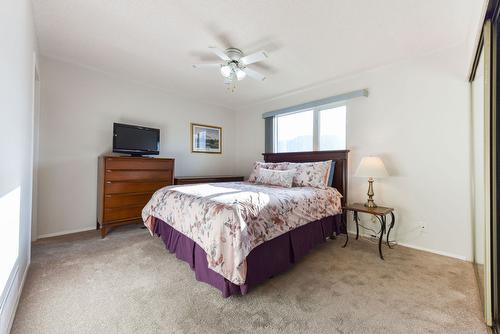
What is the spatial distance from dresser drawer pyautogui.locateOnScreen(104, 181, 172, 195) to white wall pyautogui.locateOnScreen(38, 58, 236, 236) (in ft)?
1.83

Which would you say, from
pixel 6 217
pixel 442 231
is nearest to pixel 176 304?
pixel 6 217

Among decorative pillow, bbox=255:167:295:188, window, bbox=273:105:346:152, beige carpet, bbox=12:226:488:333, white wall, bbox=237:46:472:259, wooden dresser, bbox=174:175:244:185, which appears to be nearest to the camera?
beige carpet, bbox=12:226:488:333

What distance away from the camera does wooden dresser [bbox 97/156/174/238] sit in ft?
9.55

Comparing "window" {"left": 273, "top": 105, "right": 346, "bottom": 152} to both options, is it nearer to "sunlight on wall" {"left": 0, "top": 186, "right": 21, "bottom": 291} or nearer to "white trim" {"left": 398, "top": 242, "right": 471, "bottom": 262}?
"white trim" {"left": 398, "top": 242, "right": 471, "bottom": 262}

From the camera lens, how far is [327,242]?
2.83m

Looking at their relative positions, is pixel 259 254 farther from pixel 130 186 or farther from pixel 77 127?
pixel 77 127

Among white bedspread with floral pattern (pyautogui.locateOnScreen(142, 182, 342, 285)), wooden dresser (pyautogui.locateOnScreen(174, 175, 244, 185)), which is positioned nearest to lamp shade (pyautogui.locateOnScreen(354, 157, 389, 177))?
white bedspread with floral pattern (pyautogui.locateOnScreen(142, 182, 342, 285))

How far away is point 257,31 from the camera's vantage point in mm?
2189

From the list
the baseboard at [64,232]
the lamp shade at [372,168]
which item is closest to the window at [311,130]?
the lamp shade at [372,168]

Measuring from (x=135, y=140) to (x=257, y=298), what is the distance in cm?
294

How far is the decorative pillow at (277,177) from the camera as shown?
3.01 meters

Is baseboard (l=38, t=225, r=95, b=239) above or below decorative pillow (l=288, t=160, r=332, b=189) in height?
below

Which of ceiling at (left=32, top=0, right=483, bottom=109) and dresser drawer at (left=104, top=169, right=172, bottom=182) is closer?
ceiling at (left=32, top=0, right=483, bottom=109)

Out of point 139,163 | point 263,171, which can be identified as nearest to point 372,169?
point 263,171
